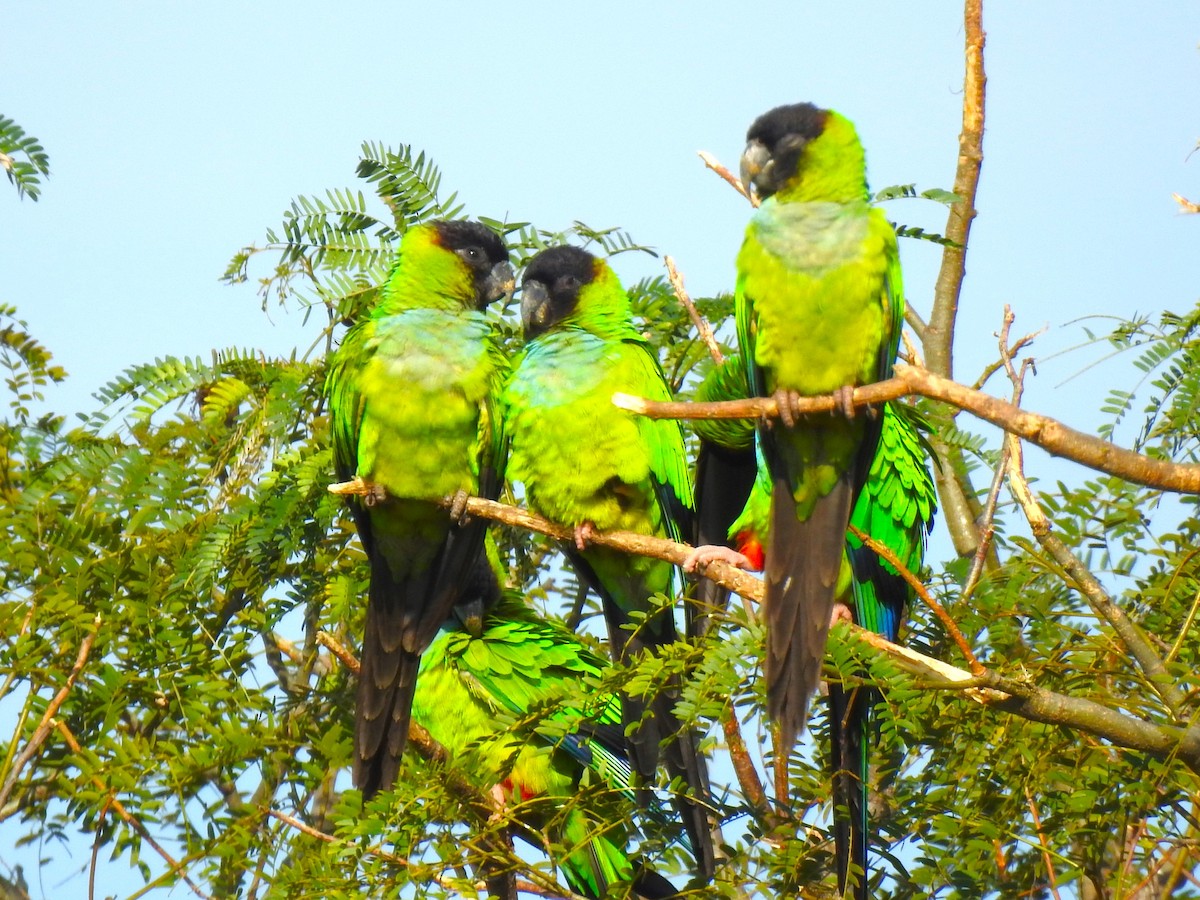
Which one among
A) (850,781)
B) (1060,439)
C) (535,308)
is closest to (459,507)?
(535,308)

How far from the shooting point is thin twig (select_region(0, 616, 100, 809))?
2826 mm

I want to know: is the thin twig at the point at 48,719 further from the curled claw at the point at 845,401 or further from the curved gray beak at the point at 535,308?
the curled claw at the point at 845,401

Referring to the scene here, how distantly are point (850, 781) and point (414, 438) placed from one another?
1.60 m

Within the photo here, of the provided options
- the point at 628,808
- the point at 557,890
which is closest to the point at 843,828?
the point at 628,808

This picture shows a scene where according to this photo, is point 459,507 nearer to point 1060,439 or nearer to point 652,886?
point 652,886

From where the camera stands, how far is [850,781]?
117 inches

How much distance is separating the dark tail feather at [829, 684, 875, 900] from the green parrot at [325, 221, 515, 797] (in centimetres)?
123

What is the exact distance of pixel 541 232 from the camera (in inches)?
163

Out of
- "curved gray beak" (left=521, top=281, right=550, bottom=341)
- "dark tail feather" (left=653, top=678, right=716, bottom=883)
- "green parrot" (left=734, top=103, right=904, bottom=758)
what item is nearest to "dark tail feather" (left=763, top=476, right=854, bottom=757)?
"green parrot" (left=734, top=103, right=904, bottom=758)

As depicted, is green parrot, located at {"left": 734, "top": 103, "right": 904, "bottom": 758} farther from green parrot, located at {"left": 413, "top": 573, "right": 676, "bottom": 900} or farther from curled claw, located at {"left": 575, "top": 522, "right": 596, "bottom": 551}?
green parrot, located at {"left": 413, "top": 573, "right": 676, "bottom": 900}

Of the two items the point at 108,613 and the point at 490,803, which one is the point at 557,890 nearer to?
the point at 490,803

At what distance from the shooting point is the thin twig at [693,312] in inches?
143

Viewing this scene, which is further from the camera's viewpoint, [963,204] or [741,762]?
[963,204]

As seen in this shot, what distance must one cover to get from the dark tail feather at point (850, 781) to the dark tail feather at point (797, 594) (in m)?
0.20
